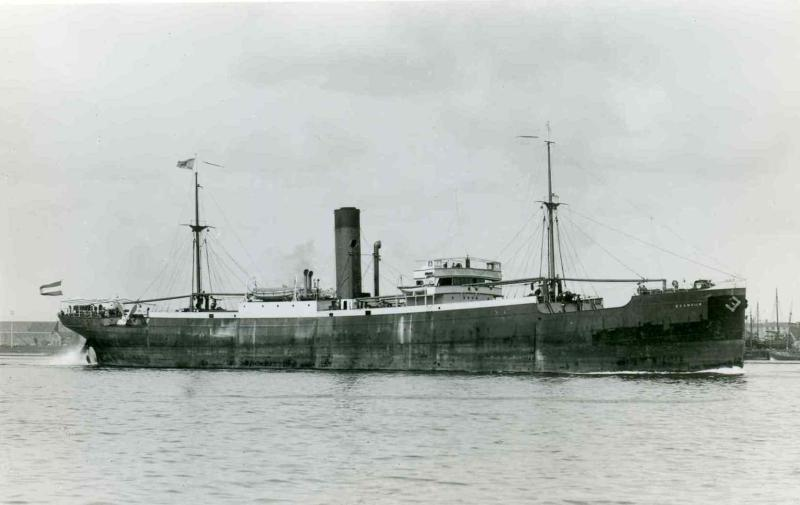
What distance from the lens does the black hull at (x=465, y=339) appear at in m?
38.7

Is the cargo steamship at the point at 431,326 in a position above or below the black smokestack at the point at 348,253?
below

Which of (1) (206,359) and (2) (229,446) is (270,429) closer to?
(2) (229,446)

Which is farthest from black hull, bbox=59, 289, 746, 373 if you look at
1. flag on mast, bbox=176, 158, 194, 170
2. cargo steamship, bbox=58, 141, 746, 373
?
flag on mast, bbox=176, 158, 194, 170

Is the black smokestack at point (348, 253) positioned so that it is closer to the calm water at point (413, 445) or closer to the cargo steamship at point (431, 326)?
the cargo steamship at point (431, 326)

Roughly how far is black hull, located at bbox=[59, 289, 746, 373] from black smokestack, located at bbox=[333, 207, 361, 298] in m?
2.60

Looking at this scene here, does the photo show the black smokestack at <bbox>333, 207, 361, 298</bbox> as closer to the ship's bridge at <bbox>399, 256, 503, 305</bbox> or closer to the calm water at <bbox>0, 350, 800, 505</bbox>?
the ship's bridge at <bbox>399, 256, 503, 305</bbox>

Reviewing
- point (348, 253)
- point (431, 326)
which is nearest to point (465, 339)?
point (431, 326)

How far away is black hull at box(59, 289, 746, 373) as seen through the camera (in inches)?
1523

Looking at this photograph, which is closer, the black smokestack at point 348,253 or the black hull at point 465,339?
the black hull at point 465,339

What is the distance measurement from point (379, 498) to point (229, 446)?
22.4ft

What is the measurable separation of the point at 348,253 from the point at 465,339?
11364 mm

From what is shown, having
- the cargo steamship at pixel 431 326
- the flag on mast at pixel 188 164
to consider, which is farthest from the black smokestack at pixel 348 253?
the flag on mast at pixel 188 164

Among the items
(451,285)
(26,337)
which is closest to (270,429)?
(451,285)

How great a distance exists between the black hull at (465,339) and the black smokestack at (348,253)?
2.60 meters
